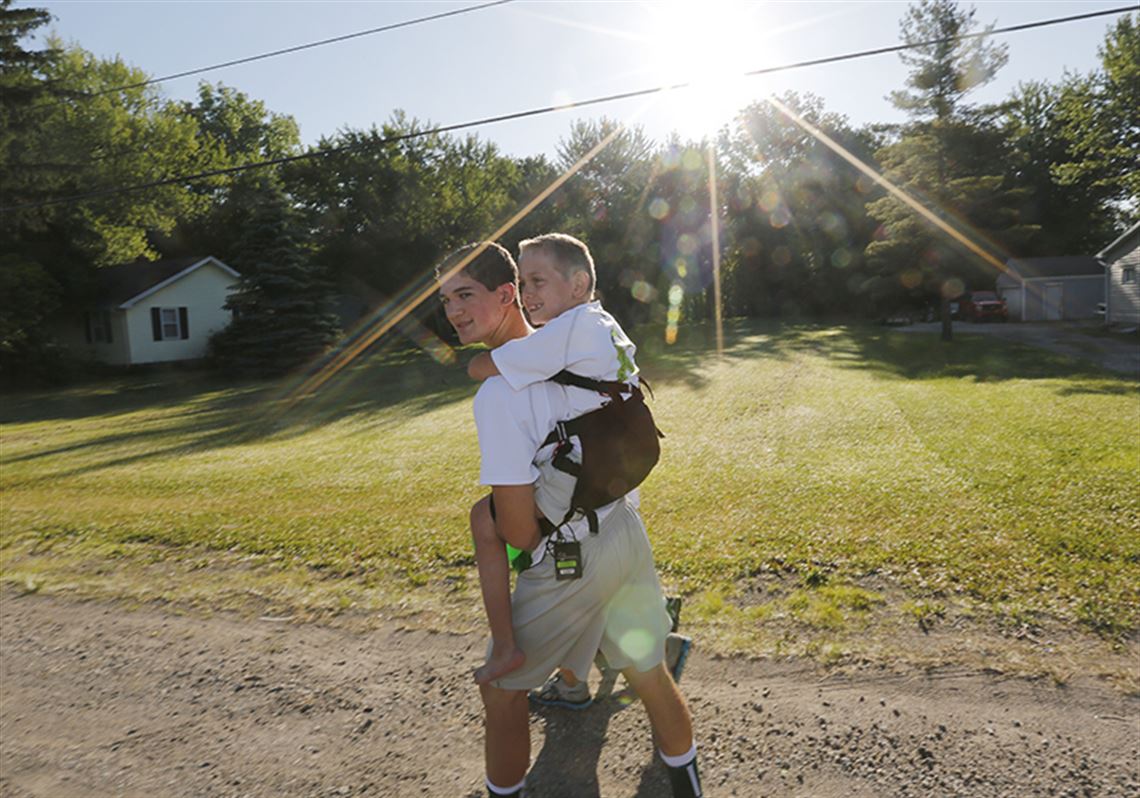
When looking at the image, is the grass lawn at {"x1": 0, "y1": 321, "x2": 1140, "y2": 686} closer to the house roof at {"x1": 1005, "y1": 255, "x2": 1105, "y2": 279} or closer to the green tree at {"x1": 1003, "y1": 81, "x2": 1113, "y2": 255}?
the house roof at {"x1": 1005, "y1": 255, "x2": 1105, "y2": 279}

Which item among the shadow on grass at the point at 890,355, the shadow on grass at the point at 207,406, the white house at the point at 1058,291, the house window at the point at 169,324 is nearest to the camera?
the shadow on grass at the point at 207,406

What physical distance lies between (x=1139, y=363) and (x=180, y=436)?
836 inches

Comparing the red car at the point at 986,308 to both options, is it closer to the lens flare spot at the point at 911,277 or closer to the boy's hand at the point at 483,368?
the lens flare spot at the point at 911,277

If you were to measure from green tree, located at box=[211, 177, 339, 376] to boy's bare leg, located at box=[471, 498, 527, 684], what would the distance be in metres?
27.5

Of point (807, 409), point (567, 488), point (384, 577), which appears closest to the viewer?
point (567, 488)

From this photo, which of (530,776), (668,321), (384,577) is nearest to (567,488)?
(530,776)

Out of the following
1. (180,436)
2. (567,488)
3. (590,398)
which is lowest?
(180,436)

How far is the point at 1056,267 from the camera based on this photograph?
1720 inches

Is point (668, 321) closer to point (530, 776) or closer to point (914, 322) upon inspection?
point (914, 322)

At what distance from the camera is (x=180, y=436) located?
14.4 meters

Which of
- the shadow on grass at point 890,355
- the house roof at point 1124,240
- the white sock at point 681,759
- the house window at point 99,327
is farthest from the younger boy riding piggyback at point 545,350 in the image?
the house roof at point 1124,240

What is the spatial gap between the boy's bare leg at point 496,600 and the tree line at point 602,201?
17172 mm

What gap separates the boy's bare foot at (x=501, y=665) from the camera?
7.74 feet

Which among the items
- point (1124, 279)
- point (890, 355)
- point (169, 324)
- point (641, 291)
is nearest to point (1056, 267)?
point (1124, 279)
